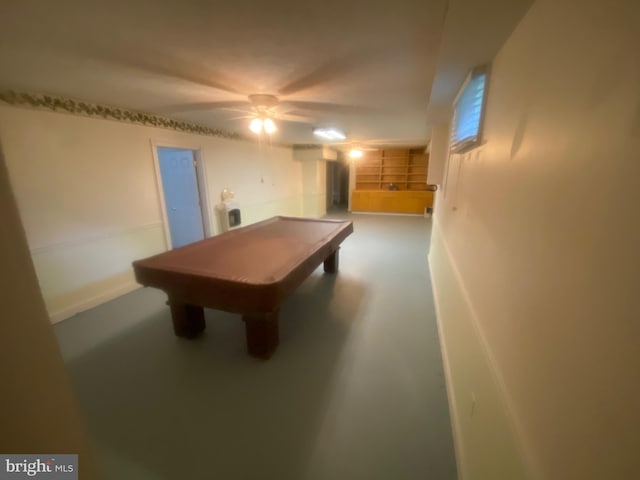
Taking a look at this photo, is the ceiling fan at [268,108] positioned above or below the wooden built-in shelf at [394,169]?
above

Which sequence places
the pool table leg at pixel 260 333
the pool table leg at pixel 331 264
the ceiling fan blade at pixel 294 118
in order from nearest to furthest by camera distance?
1. the pool table leg at pixel 260 333
2. the ceiling fan blade at pixel 294 118
3. the pool table leg at pixel 331 264

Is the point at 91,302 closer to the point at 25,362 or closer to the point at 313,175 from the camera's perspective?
the point at 25,362

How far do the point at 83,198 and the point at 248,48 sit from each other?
8.07 feet

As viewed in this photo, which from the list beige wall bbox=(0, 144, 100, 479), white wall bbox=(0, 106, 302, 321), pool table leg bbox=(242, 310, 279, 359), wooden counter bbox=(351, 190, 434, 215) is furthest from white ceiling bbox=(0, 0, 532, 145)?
wooden counter bbox=(351, 190, 434, 215)

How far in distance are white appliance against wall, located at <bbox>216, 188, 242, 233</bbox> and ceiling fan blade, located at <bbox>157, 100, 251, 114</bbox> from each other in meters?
1.71

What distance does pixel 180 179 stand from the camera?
4152 mm

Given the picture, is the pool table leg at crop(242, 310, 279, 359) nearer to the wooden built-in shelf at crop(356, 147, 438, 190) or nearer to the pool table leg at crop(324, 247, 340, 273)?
the pool table leg at crop(324, 247, 340, 273)

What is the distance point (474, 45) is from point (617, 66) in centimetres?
106

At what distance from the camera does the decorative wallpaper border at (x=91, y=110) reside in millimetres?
2215

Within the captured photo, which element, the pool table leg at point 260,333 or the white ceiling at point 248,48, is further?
the pool table leg at point 260,333

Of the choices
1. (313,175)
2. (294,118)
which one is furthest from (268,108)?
(313,175)

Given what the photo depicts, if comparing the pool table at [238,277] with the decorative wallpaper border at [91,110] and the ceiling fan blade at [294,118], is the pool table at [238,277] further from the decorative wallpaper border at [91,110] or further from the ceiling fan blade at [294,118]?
the decorative wallpaper border at [91,110]

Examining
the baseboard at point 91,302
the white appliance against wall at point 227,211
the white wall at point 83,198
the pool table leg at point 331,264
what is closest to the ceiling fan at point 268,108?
the white wall at point 83,198

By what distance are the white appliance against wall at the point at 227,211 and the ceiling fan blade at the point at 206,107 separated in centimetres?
171
